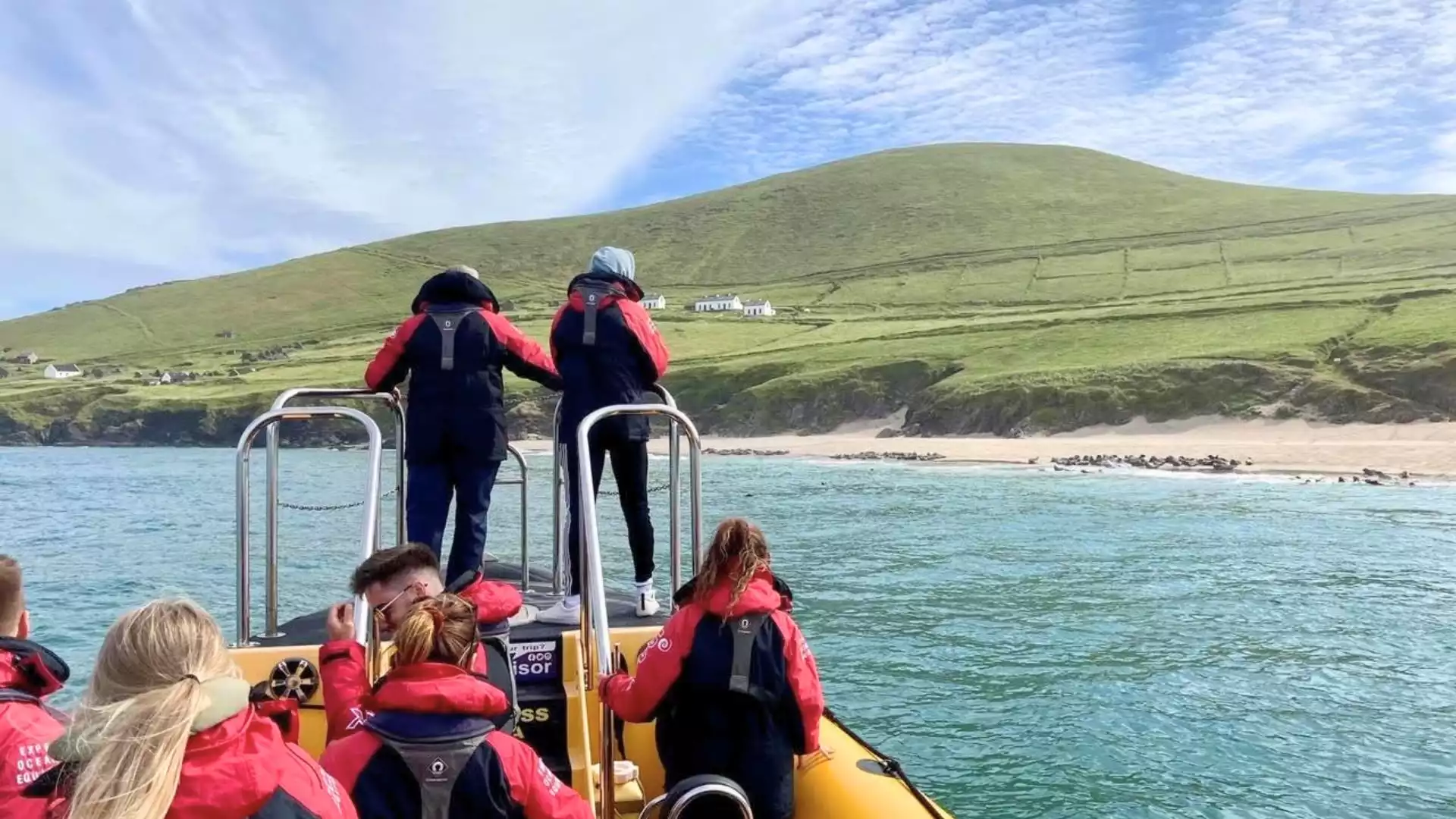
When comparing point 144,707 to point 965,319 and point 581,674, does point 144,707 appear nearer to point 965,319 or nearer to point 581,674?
point 581,674

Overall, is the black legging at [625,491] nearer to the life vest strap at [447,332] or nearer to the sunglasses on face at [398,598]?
the life vest strap at [447,332]

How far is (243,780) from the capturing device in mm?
2398

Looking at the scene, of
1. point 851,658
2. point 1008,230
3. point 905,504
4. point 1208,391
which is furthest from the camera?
point 1008,230

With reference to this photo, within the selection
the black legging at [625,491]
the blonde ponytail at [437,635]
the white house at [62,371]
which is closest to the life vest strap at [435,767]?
the blonde ponytail at [437,635]

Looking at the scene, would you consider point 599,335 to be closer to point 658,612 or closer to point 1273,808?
point 658,612

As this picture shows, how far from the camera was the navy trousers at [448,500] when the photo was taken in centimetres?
604

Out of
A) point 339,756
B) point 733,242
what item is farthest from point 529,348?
point 733,242

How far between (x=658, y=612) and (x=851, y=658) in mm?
8315

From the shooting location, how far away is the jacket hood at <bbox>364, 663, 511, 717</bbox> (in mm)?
3004

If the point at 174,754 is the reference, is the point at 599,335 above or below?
above

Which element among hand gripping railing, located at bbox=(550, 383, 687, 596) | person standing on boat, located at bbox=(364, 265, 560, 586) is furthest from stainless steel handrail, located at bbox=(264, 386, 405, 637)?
hand gripping railing, located at bbox=(550, 383, 687, 596)

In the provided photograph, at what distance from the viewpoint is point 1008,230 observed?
557 feet

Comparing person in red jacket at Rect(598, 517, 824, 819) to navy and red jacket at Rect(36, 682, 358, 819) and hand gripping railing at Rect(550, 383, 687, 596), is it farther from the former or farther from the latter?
hand gripping railing at Rect(550, 383, 687, 596)

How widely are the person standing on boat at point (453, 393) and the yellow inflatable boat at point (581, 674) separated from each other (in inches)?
10.3
